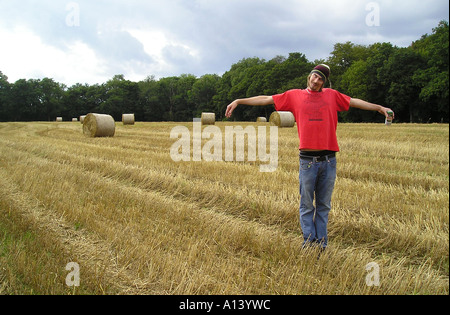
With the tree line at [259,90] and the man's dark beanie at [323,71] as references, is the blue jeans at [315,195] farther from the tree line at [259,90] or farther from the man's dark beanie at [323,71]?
the tree line at [259,90]

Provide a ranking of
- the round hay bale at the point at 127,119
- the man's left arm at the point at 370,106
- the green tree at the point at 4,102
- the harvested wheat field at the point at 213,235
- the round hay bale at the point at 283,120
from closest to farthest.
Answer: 1. the harvested wheat field at the point at 213,235
2. the man's left arm at the point at 370,106
3. the round hay bale at the point at 283,120
4. the round hay bale at the point at 127,119
5. the green tree at the point at 4,102

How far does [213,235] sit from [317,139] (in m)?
1.86

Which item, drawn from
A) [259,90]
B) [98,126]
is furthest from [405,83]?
[98,126]

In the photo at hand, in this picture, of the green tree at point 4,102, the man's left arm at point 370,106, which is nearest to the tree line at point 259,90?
the green tree at point 4,102

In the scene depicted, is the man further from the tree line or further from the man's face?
the tree line

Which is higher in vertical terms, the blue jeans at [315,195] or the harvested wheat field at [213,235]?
the blue jeans at [315,195]

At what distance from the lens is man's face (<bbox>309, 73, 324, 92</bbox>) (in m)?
3.35

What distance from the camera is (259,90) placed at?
67562 mm

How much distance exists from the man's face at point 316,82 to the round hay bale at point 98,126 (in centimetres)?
1819

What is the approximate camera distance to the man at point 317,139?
338 centimetres

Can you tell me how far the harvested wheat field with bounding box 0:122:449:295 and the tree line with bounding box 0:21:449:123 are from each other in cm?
2040

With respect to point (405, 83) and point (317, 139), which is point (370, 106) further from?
point (405, 83)
